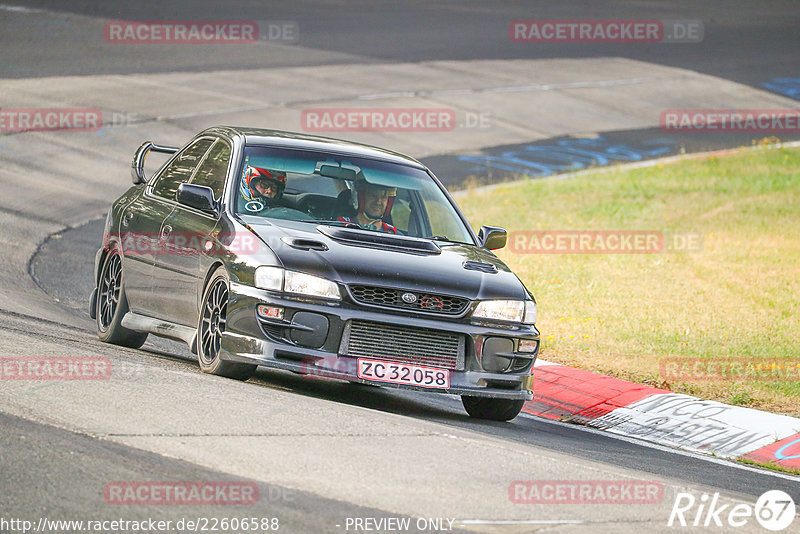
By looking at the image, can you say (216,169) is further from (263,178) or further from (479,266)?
(479,266)

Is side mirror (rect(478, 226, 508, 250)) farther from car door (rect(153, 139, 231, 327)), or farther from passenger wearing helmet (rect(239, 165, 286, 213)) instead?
car door (rect(153, 139, 231, 327))

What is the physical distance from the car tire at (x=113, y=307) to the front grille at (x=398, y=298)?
2608 mm

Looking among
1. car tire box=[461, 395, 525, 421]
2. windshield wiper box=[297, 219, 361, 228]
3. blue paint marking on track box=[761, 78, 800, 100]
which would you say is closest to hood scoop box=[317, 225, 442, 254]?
windshield wiper box=[297, 219, 361, 228]

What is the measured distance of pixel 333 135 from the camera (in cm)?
2433

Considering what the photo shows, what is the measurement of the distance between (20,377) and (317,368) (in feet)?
5.85

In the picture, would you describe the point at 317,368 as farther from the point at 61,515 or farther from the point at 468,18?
the point at 468,18

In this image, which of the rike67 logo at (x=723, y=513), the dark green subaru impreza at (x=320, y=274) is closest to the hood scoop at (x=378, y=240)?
the dark green subaru impreza at (x=320, y=274)

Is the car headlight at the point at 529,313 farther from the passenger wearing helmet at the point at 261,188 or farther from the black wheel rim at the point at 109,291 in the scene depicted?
the black wheel rim at the point at 109,291

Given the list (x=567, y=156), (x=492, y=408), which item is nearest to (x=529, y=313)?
(x=492, y=408)

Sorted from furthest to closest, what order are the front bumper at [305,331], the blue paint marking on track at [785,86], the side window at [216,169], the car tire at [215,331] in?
the blue paint marking on track at [785,86]
the side window at [216,169]
the car tire at [215,331]
the front bumper at [305,331]

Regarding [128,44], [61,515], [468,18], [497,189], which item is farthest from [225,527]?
[468,18]

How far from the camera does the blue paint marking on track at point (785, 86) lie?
33.4 m

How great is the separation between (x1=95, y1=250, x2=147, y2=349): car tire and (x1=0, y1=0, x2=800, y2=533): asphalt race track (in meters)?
0.23

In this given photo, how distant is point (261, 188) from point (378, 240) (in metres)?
1.02
